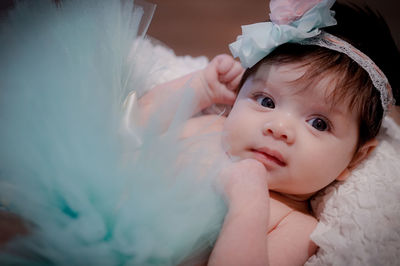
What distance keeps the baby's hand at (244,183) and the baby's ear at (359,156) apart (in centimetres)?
25

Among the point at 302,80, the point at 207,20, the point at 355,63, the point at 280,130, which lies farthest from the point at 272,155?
the point at 207,20

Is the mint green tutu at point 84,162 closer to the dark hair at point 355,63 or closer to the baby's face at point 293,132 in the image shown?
the baby's face at point 293,132

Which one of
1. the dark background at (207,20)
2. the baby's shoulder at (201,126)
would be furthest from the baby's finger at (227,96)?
the dark background at (207,20)

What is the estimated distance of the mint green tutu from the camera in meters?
0.57

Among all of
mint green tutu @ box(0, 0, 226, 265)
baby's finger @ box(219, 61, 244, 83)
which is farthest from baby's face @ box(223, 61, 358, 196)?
baby's finger @ box(219, 61, 244, 83)

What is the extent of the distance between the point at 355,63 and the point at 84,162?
0.63 metres

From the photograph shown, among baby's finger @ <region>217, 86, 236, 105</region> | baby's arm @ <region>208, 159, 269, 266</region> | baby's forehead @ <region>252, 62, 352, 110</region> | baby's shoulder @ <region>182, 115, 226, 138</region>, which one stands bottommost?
baby's arm @ <region>208, 159, 269, 266</region>

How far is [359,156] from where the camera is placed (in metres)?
0.92

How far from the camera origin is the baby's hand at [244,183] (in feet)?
2.28

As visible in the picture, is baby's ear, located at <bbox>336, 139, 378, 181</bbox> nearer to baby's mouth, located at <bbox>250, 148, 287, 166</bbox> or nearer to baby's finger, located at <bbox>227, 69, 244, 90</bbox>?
baby's mouth, located at <bbox>250, 148, 287, 166</bbox>

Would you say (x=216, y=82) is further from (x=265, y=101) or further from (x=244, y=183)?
(x=244, y=183)

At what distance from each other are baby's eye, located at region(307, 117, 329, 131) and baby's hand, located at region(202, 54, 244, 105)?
0.33 meters

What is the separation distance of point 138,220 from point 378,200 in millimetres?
550

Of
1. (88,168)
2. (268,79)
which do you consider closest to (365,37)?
(268,79)
